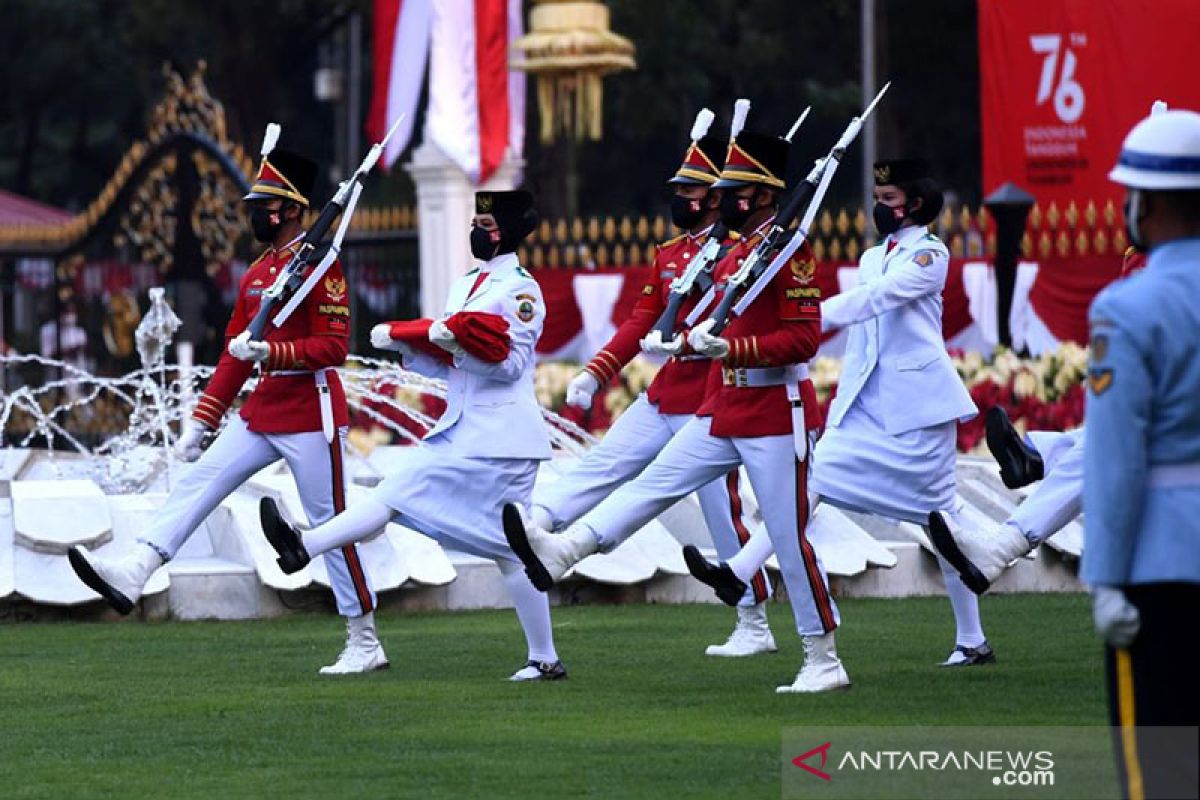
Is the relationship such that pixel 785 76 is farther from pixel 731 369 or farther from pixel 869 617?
pixel 731 369

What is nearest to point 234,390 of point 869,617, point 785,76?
point 869,617

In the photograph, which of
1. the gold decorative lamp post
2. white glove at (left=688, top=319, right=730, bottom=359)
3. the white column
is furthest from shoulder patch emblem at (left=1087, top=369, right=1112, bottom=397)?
the gold decorative lamp post

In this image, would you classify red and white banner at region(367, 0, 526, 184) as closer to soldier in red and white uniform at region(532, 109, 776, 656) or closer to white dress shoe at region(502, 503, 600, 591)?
soldier in red and white uniform at region(532, 109, 776, 656)

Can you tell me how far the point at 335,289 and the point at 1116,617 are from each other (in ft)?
17.6

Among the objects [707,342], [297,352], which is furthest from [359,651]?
[707,342]

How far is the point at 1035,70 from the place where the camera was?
19016 millimetres

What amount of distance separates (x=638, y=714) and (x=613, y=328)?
1214 centimetres

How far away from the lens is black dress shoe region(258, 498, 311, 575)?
977 cm

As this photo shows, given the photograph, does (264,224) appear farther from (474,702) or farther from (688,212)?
(474,702)

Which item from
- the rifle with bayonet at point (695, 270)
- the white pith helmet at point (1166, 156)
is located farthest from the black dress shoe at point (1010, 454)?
the white pith helmet at point (1166, 156)

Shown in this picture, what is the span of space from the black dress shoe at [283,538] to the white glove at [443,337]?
78 centimetres

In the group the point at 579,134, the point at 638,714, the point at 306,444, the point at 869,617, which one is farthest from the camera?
the point at 579,134

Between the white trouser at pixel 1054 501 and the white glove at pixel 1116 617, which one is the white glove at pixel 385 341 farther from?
the white glove at pixel 1116 617

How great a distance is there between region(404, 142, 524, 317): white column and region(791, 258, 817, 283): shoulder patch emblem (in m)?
12.5
